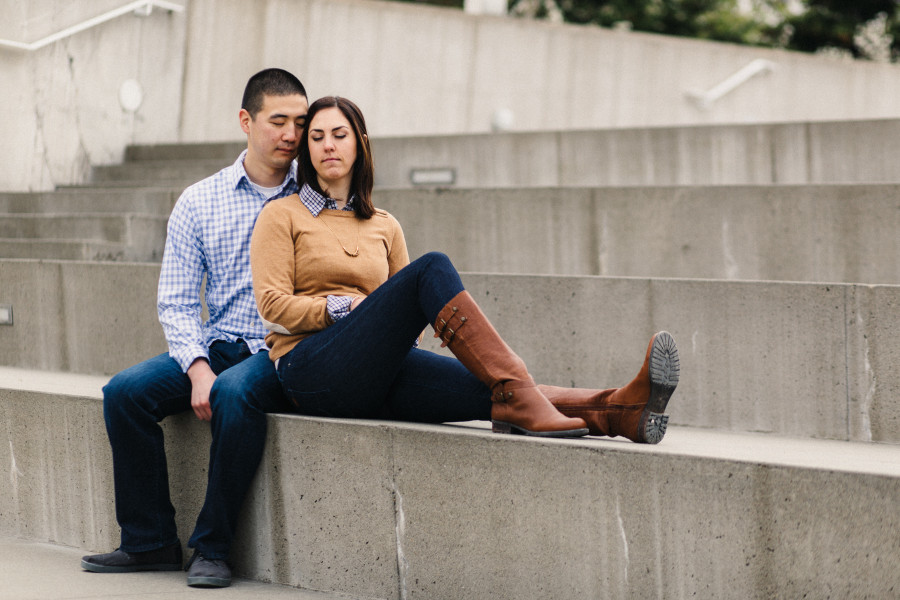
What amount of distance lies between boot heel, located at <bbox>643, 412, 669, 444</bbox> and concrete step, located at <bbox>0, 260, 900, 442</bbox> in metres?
1.15

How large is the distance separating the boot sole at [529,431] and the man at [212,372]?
82cm

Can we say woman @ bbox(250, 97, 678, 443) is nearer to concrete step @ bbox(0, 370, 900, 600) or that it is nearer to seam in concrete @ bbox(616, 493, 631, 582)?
concrete step @ bbox(0, 370, 900, 600)

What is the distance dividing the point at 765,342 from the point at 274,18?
719 cm

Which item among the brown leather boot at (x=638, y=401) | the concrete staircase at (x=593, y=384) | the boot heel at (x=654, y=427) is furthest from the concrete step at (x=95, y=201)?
the boot heel at (x=654, y=427)

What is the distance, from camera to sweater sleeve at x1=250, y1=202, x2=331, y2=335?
3605 millimetres

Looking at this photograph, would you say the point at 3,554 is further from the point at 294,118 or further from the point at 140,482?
the point at 294,118

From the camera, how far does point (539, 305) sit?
4.78 meters

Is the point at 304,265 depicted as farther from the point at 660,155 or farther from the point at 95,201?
the point at 95,201

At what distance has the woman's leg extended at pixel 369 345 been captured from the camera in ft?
11.3

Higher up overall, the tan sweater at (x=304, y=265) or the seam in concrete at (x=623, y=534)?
the tan sweater at (x=304, y=265)

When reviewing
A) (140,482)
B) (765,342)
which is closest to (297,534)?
(140,482)

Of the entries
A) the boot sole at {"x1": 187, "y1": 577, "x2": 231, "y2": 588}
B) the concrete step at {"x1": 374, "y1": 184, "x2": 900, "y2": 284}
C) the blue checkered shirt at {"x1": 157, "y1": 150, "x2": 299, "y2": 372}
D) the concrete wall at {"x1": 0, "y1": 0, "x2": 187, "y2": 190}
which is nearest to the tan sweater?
the blue checkered shirt at {"x1": 157, "y1": 150, "x2": 299, "y2": 372}

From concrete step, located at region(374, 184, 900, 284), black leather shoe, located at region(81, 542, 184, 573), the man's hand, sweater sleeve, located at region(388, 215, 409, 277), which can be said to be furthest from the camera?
concrete step, located at region(374, 184, 900, 284)

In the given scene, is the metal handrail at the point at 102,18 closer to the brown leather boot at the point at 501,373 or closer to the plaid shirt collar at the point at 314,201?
the plaid shirt collar at the point at 314,201
